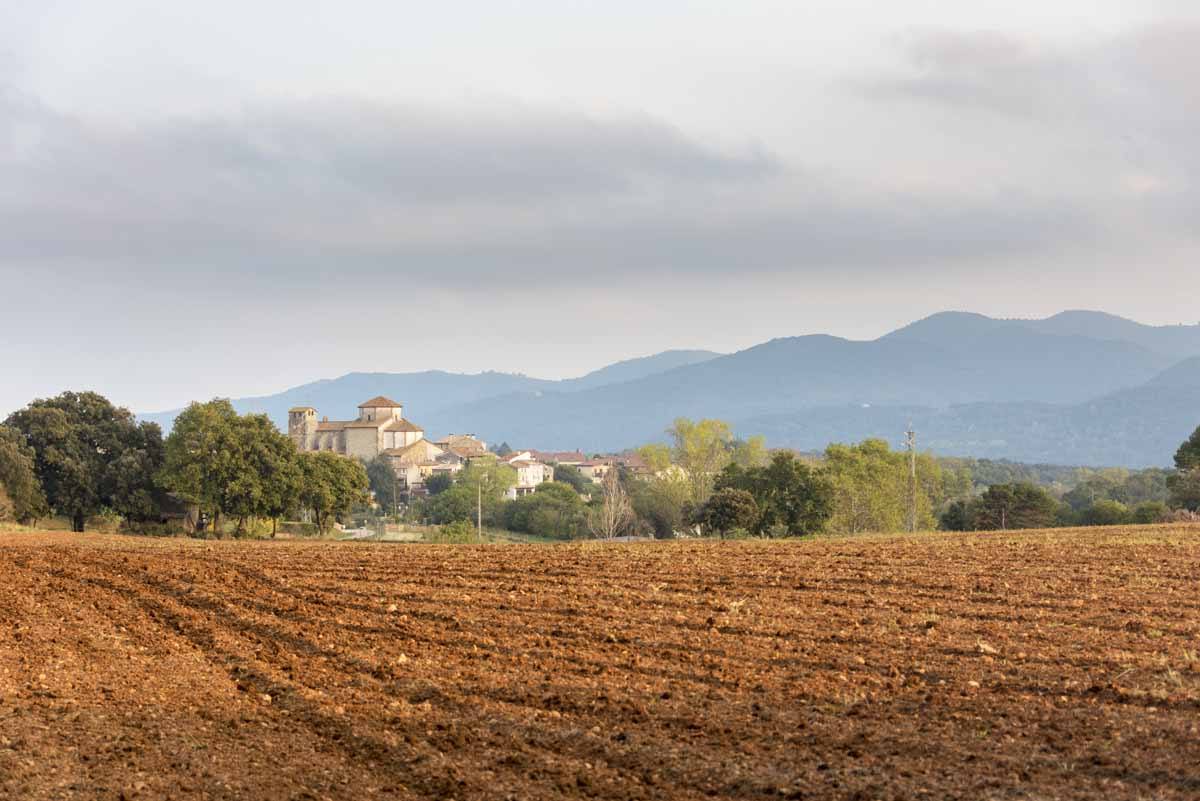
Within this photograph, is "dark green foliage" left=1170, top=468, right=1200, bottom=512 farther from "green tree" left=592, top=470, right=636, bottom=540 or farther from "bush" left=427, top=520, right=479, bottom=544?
"bush" left=427, top=520, right=479, bottom=544

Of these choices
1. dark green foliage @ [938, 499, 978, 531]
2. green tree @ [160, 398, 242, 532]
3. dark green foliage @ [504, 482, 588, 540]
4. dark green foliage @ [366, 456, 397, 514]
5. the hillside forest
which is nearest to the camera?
green tree @ [160, 398, 242, 532]

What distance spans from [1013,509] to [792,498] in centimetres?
2151

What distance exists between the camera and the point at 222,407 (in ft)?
228

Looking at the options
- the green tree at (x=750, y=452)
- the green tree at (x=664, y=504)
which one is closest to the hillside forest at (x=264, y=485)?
the green tree at (x=750, y=452)

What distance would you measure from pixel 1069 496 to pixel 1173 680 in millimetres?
155047

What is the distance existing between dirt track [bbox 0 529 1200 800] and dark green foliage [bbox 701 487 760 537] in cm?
4136

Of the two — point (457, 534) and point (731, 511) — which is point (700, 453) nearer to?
point (457, 534)

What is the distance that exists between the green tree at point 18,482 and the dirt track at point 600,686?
44759 mm

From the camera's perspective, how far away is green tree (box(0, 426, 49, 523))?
225ft

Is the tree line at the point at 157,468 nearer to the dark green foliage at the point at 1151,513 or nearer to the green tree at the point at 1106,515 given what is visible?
the dark green foliage at the point at 1151,513

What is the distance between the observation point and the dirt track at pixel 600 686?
11.4 meters

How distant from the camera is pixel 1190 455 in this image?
8575cm

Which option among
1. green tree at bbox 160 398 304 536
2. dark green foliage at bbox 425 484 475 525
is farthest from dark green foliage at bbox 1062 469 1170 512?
green tree at bbox 160 398 304 536

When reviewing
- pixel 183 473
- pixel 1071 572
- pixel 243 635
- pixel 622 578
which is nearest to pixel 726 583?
pixel 622 578
